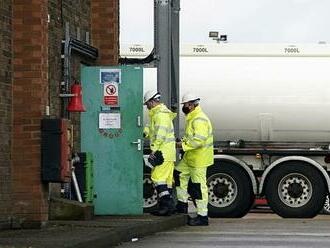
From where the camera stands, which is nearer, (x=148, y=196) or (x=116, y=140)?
(x=116, y=140)

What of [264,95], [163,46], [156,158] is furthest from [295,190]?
[156,158]

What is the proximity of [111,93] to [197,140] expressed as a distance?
4.76 ft

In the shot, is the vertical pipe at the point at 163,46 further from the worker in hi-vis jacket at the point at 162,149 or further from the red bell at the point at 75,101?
the red bell at the point at 75,101

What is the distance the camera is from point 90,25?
16.6 meters

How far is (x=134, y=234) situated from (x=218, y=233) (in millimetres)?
1712

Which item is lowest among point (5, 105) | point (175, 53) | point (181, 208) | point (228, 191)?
point (181, 208)

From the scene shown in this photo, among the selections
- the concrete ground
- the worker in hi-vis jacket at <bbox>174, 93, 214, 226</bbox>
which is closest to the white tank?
the concrete ground

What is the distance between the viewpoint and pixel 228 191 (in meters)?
19.6

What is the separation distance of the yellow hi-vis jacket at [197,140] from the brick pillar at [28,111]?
11.5 feet

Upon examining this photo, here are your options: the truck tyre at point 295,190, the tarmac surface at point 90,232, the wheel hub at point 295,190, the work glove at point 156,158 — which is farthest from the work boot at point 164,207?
the wheel hub at point 295,190

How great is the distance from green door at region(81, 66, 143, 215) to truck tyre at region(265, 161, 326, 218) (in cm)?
467

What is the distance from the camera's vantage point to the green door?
606 inches

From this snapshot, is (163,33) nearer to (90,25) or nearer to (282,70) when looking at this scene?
(90,25)

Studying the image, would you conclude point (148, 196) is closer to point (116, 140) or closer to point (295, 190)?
point (295, 190)
